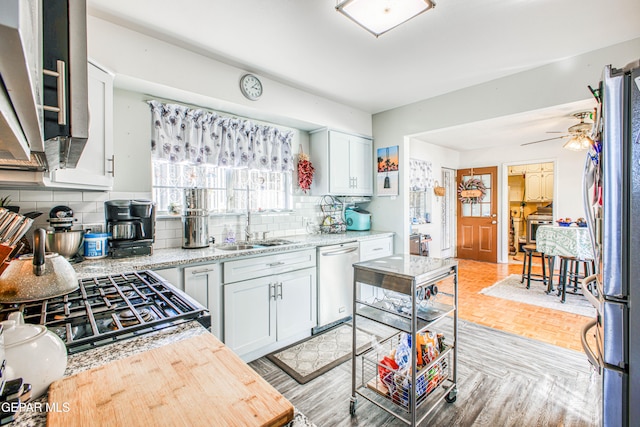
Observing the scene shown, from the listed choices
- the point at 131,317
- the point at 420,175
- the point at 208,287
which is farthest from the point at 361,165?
the point at 131,317

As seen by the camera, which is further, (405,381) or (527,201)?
(527,201)

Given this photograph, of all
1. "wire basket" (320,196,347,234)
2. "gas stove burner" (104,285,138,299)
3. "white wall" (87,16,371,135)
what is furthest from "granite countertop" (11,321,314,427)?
"wire basket" (320,196,347,234)

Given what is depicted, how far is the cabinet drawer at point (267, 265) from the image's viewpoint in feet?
7.53

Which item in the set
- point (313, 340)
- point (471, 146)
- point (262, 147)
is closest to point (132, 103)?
point (262, 147)

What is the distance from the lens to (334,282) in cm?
306

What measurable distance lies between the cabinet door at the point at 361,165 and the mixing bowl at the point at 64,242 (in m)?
2.73

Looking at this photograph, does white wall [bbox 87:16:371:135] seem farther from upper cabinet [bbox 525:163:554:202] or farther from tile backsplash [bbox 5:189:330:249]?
upper cabinet [bbox 525:163:554:202]

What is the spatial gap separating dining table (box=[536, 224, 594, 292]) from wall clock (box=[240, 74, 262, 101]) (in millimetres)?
4078

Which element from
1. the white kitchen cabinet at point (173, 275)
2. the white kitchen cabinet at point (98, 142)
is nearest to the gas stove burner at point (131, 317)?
the white kitchen cabinet at point (173, 275)

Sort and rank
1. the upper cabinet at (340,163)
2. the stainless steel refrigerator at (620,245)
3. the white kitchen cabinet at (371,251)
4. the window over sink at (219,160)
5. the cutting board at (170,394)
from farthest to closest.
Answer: the upper cabinet at (340,163) < the white kitchen cabinet at (371,251) < the window over sink at (219,160) < the stainless steel refrigerator at (620,245) < the cutting board at (170,394)

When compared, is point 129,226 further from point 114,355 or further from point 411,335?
point 411,335

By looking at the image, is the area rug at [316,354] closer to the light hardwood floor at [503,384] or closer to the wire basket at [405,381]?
the light hardwood floor at [503,384]

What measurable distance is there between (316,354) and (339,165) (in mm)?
2078

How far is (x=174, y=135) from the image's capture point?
8.40ft
